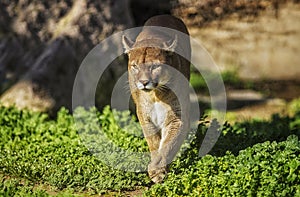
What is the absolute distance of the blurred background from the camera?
1069 cm

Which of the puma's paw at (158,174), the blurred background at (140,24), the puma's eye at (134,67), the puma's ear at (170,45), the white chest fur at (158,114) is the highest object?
the puma's ear at (170,45)

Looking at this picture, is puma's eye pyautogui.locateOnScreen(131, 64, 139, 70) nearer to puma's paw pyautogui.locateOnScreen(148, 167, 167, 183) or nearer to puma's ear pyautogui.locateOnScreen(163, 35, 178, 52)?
puma's ear pyautogui.locateOnScreen(163, 35, 178, 52)

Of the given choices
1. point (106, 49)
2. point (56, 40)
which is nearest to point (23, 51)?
point (56, 40)

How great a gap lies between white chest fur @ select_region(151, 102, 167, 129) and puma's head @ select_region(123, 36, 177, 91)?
10.5 inches

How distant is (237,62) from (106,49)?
3135 millimetres

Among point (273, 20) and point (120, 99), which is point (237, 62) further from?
point (120, 99)

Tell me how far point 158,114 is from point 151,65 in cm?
65

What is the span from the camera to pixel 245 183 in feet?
21.6

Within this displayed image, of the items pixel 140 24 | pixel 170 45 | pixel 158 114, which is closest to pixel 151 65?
pixel 170 45

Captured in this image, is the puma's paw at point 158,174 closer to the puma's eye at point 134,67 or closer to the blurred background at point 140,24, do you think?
the puma's eye at point 134,67

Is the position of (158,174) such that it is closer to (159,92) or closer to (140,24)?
(159,92)

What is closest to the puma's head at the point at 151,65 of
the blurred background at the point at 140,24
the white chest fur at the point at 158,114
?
the white chest fur at the point at 158,114

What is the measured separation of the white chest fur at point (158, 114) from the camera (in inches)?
301

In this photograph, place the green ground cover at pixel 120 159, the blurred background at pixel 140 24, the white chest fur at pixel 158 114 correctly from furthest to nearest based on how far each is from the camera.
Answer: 1. the blurred background at pixel 140 24
2. the white chest fur at pixel 158 114
3. the green ground cover at pixel 120 159
